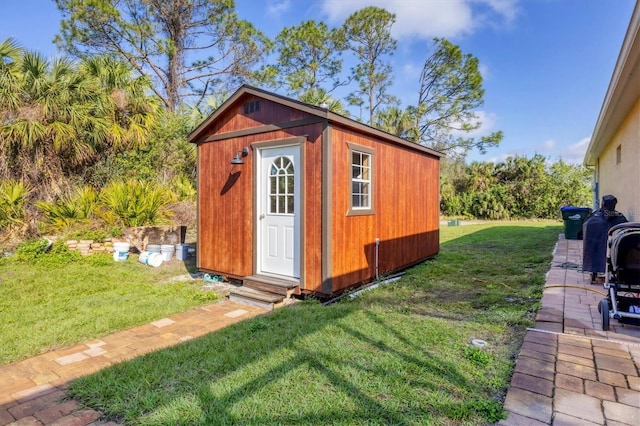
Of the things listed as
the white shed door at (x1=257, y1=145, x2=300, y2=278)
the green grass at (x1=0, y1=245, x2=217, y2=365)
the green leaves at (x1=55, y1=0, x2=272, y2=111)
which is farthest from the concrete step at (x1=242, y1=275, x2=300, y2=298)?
the green leaves at (x1=55, y1=0, x2=272, y2=111)

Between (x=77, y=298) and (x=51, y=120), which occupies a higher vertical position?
(x=51, y=120)

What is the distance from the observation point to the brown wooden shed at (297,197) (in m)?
4.93

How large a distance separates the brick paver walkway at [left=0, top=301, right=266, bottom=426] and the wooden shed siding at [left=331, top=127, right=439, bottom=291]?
154 cm

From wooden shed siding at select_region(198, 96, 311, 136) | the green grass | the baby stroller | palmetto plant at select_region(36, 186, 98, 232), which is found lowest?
the green grass

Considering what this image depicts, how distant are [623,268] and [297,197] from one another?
3851 mm

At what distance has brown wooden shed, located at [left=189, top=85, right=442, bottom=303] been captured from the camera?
4.93m

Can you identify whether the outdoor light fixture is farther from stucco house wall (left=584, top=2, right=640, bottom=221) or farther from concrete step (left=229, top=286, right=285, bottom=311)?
stucco house wall (left=584, top=2, right=640, bottom=221)

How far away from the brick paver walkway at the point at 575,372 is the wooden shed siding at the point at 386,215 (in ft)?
8.04

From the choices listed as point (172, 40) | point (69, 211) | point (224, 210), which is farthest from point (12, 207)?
point (172, 40)

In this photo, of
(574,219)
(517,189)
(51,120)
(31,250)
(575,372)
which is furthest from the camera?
(517,189)

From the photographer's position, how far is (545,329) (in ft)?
11.2

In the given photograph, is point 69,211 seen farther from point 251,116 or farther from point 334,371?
point 334,371

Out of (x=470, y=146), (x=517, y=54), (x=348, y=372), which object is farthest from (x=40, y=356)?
(x=470, y=146)

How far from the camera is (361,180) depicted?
5609 millimetres
